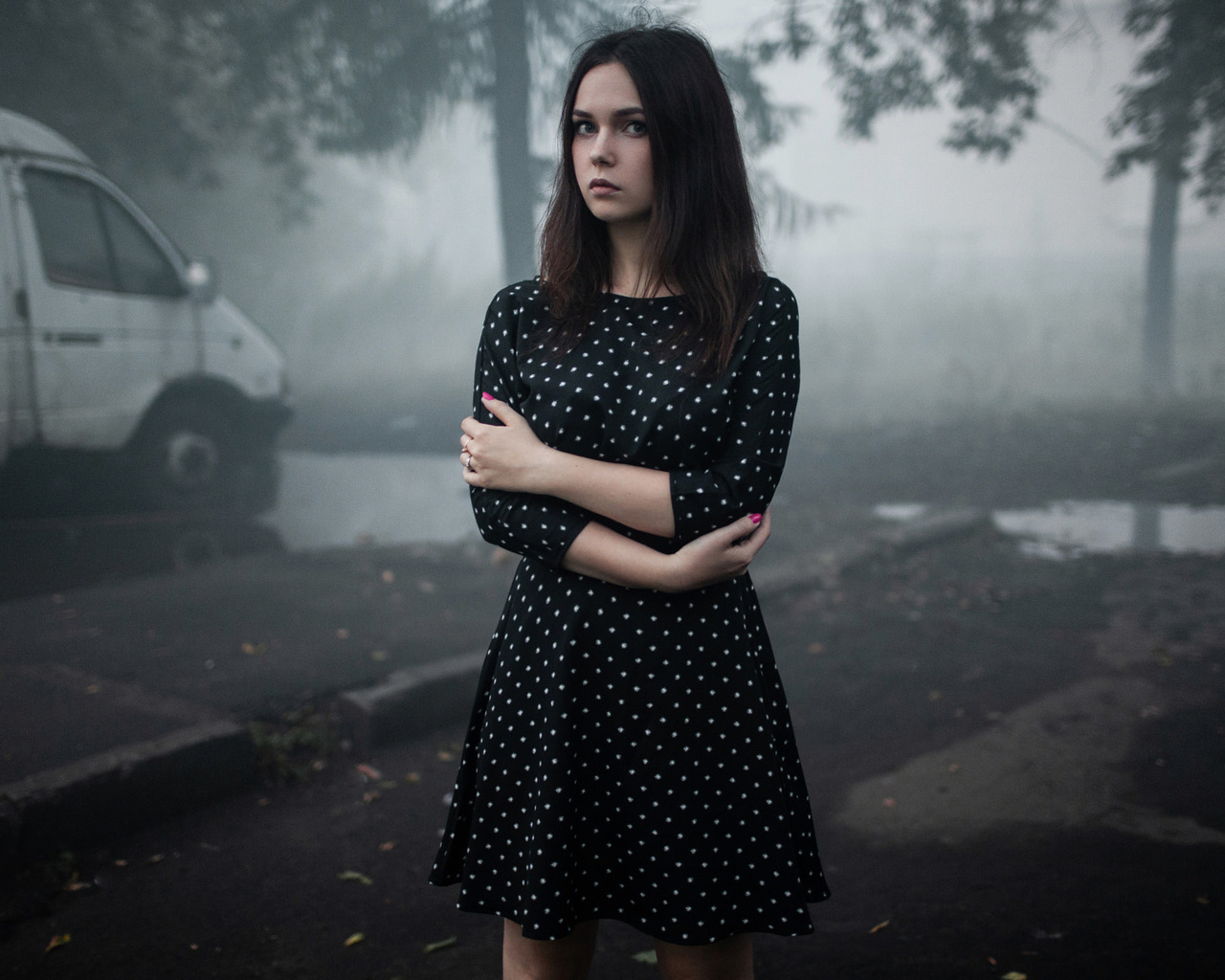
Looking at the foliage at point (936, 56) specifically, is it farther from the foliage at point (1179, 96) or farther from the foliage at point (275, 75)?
the foliage at point (1179, 96)

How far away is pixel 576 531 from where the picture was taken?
1739 mm

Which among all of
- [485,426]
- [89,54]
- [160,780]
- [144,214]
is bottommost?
[160,780]

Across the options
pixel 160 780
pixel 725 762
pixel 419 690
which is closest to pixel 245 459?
pixel 419 690

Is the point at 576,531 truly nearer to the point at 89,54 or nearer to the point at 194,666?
the point at 194,666

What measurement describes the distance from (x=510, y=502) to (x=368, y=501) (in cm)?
705

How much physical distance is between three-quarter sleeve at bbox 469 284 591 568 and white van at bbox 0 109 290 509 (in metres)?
5.41

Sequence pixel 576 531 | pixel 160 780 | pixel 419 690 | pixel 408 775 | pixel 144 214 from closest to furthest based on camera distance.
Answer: pixel 576 531 → pixel 160 780 → pixel 408 775 → pixel 419 690 → pixel 144 214

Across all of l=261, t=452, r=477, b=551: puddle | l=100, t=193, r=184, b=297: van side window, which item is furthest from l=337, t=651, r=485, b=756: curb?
l=100, t=193, r=184, b=297: van side window

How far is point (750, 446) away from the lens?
172 centimetres

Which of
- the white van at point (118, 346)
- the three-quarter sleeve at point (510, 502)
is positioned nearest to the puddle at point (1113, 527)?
the three-quarter sleeve at point (510, 502)

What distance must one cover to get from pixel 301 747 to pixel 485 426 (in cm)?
261

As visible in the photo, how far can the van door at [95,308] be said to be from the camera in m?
6.29

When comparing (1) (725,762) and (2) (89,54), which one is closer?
(1) (725,762)

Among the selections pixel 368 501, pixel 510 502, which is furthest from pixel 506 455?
pixel 368 501
